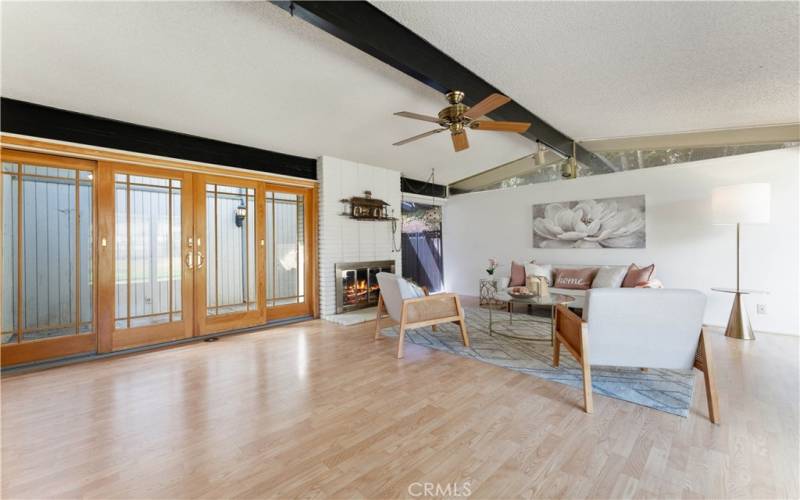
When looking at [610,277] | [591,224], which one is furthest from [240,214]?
[591,224]

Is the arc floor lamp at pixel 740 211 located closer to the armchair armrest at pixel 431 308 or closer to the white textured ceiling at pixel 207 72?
the armchair armrest at pixel 431 308

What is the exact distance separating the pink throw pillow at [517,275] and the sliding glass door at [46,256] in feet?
18.5

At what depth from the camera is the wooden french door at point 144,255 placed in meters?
3.59

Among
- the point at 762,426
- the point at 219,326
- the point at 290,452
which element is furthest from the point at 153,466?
the point at 762,426

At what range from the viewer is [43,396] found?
101 inches

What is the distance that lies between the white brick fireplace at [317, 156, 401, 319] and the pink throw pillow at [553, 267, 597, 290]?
2.81m

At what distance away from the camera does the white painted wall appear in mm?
4156

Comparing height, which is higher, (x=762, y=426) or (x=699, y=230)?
(x=699, y=230)

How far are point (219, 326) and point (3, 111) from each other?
9.42ft

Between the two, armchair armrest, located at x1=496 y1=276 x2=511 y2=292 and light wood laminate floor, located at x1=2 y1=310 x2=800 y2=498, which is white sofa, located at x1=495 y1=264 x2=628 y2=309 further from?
light wood laminate floor, located at x1=2 y1=310 x2=800 y2=498

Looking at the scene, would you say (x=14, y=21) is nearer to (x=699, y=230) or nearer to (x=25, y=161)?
(x=25, y=161)

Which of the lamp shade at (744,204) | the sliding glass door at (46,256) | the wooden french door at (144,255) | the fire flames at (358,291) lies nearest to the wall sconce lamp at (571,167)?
the lamp shade at (744,204)

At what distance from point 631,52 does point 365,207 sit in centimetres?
403

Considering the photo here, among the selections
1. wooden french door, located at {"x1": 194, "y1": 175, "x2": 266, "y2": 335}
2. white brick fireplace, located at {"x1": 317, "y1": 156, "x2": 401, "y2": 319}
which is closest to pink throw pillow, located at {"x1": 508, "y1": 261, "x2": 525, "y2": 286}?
white brick fireplace, located at {"x1": 317, "y1": 156, "x2": 401, "y2": 319}
